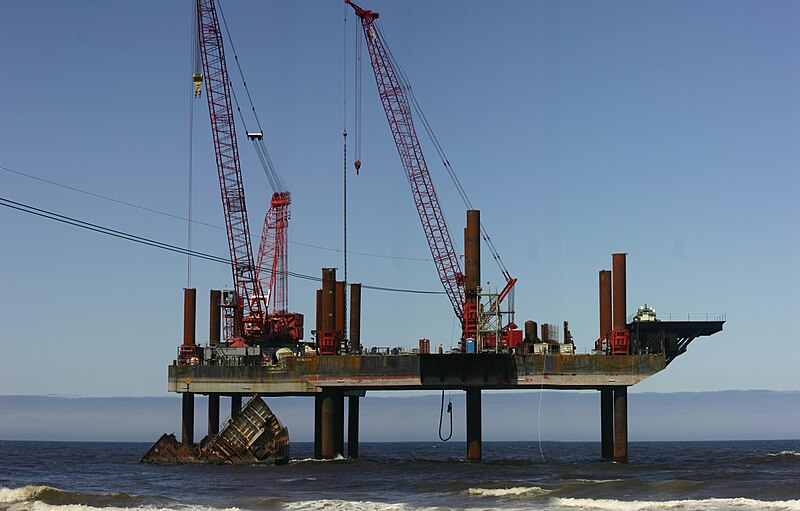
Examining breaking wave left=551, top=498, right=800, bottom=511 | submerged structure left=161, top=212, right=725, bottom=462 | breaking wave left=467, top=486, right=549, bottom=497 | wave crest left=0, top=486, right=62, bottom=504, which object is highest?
submerged structure left=161, top=212, right=725, bottom=462

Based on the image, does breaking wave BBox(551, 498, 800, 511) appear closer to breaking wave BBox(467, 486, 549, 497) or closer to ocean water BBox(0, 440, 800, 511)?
ocean water BBox(0, 440, 800, 511)

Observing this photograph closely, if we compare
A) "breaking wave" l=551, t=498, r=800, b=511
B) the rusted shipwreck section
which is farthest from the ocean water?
the rusted shipwreck section

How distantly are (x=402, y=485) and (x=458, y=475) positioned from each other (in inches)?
318

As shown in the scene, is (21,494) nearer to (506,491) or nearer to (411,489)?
(411,489)

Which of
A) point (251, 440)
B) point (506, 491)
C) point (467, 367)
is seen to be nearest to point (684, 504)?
point (506, 491)

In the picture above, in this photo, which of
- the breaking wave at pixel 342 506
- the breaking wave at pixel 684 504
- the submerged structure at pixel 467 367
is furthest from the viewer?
the submerged structure at pixel 467 367

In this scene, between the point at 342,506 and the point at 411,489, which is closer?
the point at 342,506

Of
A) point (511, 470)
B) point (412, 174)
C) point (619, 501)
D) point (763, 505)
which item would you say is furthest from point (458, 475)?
point (412, 174)

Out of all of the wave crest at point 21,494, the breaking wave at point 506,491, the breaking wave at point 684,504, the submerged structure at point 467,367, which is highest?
the submerged structure at point 467,367

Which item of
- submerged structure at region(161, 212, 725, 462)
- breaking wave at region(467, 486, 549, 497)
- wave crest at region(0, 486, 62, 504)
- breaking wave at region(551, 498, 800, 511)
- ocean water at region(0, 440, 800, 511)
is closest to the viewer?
breaking wave at region(551, 498, 800, 511)

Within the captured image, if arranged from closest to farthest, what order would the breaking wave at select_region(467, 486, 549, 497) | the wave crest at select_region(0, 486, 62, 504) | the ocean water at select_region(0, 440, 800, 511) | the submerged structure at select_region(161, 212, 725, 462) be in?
the ocean water at select_region(0, 440, 800, 511) < the breaking wave at select_region(467, 486, 549, 497) < the wave crest at select_region(0, 486, 62, 504) < the submerged structure at select_region(161, 212, 725, 462)

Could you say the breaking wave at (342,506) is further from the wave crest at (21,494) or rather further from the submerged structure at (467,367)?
the submerged structure at (467,367)

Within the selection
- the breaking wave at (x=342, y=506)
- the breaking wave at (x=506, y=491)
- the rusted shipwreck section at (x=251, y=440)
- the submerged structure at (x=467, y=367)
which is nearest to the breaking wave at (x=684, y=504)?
the breaking wave at (x=506, y=491)

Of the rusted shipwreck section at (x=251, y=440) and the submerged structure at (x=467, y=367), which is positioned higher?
the submerged structure at (x=467, y=367)
